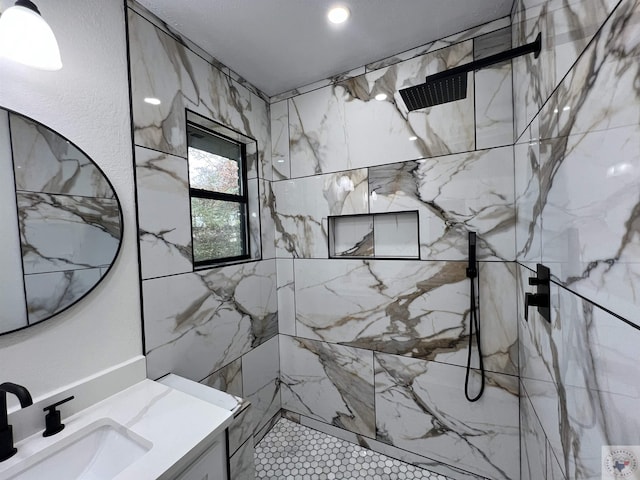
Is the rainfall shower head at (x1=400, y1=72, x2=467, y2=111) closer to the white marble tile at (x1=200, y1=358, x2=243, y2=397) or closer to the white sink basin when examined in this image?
the white sink basin

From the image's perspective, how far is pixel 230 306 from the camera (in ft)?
5.74

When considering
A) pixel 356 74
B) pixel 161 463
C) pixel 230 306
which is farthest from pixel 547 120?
pixel 230 306

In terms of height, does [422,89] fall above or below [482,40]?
below

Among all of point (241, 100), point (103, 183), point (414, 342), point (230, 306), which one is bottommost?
point (414, 342)

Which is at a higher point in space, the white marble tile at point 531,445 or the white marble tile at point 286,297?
the white marble tile at point 286,297

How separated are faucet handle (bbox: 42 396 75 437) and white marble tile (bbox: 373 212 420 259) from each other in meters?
1.74

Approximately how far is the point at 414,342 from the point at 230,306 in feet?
4.09

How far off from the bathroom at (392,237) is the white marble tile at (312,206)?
2 centimetres

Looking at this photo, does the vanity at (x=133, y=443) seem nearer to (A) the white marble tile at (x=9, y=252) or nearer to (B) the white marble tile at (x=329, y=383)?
(A) the white marble tile at (x=9, y=252)

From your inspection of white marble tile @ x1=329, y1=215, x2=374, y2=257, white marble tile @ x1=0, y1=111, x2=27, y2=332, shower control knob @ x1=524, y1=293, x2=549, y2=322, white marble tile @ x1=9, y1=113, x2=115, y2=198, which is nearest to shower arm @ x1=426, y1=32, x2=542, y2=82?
shower control knob @ x1=524, y1=293, x2=549, y2=322

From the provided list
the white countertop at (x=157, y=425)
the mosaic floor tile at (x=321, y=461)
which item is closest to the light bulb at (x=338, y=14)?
the white countertop at (x=157, y=425)

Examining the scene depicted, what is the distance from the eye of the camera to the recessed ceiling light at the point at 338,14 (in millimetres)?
1346

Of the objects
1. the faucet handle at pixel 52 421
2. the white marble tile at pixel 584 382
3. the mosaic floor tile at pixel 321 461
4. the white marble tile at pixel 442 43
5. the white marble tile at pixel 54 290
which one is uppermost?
the white marble tile at pixel 442 43

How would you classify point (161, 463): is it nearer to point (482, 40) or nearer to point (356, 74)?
point (356, 74)
